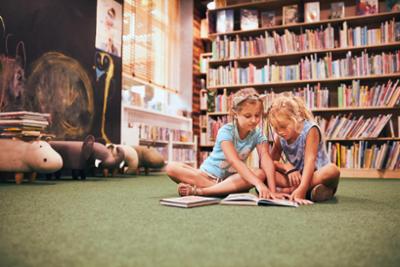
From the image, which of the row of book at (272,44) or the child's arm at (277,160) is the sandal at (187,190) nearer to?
the child's arm at (277,160)

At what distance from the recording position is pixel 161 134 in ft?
17.0

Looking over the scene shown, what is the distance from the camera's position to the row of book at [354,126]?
14.2 feet

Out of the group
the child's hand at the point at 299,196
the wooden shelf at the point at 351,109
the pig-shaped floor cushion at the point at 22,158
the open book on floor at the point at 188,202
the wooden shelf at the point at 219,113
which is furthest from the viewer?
the wooden shelf at the point at 219,113

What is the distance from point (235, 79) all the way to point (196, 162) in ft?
4.77

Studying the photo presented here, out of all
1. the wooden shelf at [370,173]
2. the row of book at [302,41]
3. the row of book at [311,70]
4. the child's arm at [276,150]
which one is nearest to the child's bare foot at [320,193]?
the child's arm at [276,150]

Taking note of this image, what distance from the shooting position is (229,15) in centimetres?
510

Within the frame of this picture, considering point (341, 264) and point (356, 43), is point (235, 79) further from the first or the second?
point (341, 264)

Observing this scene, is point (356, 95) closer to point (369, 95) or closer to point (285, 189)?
point (369, 95)

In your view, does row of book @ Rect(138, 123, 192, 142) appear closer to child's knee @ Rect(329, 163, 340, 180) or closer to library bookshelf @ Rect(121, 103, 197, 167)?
library bookshelf @ Rect(121, 103, 197, 167)

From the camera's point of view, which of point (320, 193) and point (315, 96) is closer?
point (320, 193)

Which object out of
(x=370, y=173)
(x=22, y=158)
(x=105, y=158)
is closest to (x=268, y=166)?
(x=22, y=158)

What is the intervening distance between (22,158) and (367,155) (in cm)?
352

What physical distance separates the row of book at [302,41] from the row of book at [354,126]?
84 centimetres

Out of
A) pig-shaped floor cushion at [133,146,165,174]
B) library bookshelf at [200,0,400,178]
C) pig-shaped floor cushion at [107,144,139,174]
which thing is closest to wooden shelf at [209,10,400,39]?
library bookshelf at [200,0,400,178]
